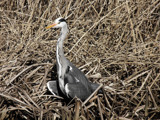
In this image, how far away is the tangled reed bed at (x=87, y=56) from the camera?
3215mm

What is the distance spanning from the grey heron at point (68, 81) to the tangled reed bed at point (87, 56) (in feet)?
0.43

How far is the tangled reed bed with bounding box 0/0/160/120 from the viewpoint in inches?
127

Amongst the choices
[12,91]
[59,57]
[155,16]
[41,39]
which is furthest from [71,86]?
[155,16]

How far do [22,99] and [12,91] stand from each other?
5.4 inches

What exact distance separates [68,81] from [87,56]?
2.23ft

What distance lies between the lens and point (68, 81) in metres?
3.47

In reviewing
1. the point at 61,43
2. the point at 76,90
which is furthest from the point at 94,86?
the point at 61,43

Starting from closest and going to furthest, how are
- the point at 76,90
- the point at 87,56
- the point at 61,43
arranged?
1. the point at 76,90
2. the point at 61,43
3. the point at 87,56

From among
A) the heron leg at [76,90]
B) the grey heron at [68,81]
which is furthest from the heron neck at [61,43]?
the heron leg at [76,90]

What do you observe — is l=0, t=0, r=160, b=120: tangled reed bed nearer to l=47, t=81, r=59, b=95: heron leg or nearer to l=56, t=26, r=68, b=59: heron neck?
l=47, t=81, r=59, b=95: heron leg

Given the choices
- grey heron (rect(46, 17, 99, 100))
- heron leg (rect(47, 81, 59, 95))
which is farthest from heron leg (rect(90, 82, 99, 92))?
heron leg (rect(47, 81, 59, 95))

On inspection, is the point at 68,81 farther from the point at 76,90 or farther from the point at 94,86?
the point at 94,86

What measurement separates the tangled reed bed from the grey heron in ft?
0.43

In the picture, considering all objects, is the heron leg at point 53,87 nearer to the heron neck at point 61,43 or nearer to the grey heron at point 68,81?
the grey heron at point 68,81
